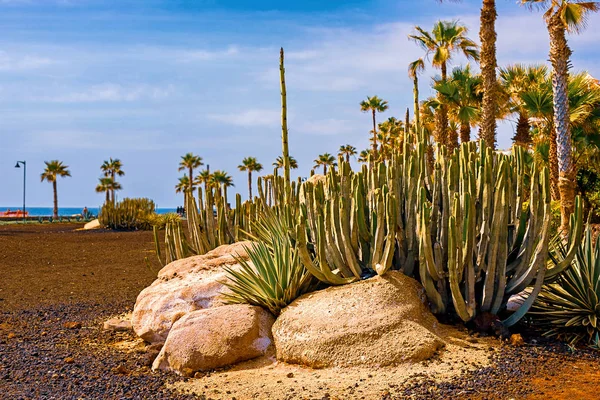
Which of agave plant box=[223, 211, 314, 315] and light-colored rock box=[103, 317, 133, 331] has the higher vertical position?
agave plant box=[223, 211, 314, 315]

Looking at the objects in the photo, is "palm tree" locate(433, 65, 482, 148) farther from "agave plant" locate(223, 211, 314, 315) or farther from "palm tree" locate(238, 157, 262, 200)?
"palm tree" locate(238, 157, 262, 200)

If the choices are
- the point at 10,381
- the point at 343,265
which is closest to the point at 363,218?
the point at 343,265

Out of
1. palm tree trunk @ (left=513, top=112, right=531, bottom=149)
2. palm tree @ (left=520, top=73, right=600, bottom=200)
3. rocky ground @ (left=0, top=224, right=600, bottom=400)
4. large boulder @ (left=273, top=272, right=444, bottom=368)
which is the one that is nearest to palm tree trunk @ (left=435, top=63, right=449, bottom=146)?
palm tree trunk @ (left=513, top=112, right=531, bottom=149)

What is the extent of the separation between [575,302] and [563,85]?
15450mm

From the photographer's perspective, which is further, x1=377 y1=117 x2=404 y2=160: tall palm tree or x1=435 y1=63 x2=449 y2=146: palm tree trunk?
x1=377 y1=117 x2=404 y2=160: tall palm tree

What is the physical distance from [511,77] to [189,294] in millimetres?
22903

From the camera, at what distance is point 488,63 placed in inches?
932

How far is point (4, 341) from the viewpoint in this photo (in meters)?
9.31

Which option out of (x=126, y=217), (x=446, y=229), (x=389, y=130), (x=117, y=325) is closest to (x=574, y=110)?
(x=446, y=229)

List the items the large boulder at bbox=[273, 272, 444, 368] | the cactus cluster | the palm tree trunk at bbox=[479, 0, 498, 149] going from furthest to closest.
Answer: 1. the palm tree trunk at bbox=[479, 0, 498, 149]
2. the cactus cluster
3. the large boulder at bbox=[273, 272, 444, 368]

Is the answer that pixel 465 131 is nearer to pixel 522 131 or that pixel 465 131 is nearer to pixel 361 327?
pixel 522 131

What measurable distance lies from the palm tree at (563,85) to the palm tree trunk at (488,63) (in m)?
2.26

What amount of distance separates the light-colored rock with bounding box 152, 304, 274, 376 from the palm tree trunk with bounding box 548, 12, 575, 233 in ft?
51.6

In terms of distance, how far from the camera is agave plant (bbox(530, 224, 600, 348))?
24.2ft
